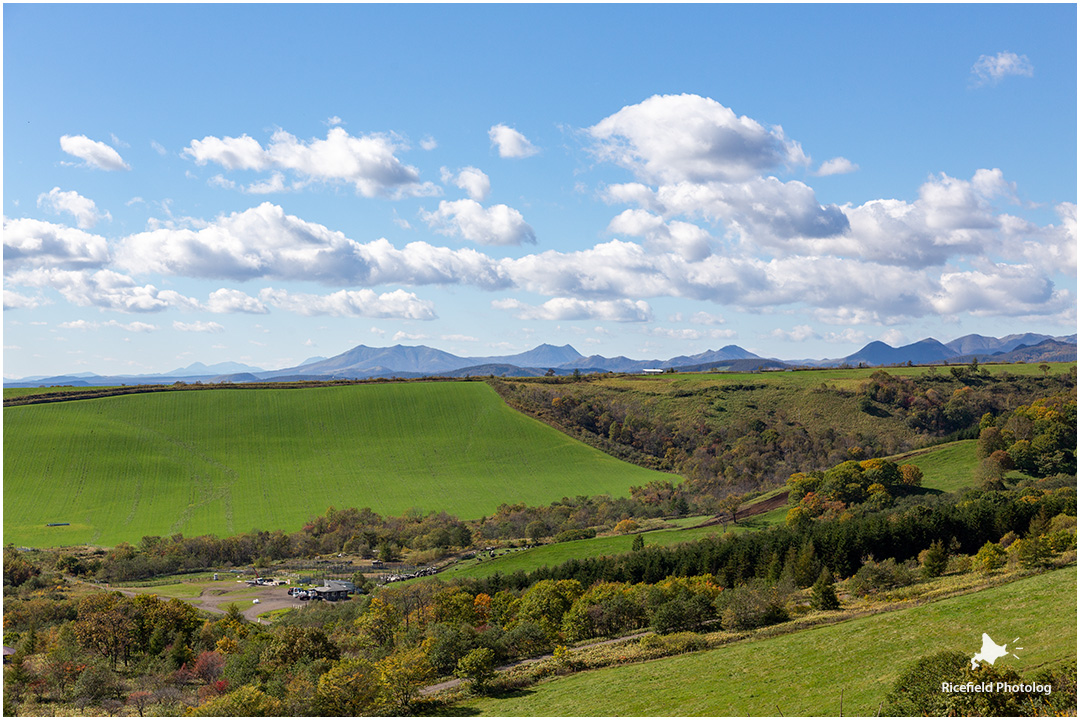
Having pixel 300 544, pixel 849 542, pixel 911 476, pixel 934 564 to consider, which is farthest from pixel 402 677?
pixel 911 476

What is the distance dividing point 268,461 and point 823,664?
374 ft

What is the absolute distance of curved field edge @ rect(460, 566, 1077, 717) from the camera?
28.0 metres

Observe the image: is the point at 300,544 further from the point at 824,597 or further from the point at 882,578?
the point at 882,578

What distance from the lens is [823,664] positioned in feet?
108

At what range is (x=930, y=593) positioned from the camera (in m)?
45.6

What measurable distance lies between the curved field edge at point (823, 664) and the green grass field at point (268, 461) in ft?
230

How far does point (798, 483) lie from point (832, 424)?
5260cm

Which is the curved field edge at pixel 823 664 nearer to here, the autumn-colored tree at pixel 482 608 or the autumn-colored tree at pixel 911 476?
the autumn-colored tree at pixel 482 608

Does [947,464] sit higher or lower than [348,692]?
higher

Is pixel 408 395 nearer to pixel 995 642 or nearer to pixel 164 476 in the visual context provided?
pixel 164 476

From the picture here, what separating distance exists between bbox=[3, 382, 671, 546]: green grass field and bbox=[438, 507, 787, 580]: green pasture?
24645 mm

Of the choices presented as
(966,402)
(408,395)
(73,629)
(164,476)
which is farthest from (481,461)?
(966,402)

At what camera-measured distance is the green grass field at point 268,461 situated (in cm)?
10419

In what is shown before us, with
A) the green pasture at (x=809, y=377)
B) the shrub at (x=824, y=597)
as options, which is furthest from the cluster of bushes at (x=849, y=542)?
the green pasture at (x=809, y=377)
